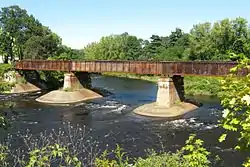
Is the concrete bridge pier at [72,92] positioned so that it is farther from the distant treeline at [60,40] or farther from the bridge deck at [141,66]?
the distant treeline at [60,40]

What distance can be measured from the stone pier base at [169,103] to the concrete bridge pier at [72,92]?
1180 cm

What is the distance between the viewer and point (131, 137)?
2702cm

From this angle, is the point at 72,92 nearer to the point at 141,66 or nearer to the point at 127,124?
the point at 141,66

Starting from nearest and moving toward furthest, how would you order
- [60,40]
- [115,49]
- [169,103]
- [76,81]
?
1. [169,103]
2. [76,81]
3. [60,40]
4. [115,49]

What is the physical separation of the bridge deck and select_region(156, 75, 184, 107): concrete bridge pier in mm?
1488

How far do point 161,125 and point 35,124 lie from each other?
10936 millimetres

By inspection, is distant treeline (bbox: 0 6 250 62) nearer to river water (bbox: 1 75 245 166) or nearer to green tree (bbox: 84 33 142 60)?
green tree (bbox: 84 33 142 60)

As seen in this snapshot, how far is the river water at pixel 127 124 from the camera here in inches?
971

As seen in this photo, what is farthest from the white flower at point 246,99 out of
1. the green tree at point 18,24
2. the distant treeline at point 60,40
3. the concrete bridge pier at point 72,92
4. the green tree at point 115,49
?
the green tree at point 115,49

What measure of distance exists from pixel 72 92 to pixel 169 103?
15448mm

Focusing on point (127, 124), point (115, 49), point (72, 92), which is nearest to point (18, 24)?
point (115, 49)

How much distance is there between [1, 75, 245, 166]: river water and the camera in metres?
24.7

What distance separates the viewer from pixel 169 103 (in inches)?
1554

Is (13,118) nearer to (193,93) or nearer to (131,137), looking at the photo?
(131,137)
